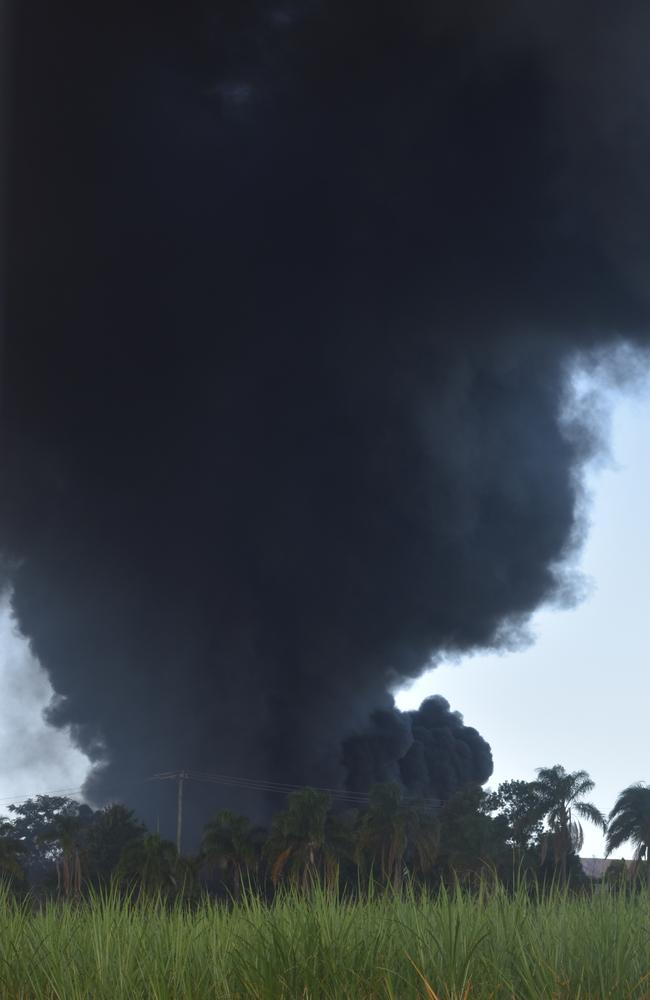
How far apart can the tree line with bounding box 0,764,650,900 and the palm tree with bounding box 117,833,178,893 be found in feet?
0.30

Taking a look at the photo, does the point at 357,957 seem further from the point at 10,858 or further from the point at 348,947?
the point at 10,858

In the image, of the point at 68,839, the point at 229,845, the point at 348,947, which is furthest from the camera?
the point at 68,839

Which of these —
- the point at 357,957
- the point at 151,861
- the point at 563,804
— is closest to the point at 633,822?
the point at 563,804

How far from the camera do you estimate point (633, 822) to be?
365 ft

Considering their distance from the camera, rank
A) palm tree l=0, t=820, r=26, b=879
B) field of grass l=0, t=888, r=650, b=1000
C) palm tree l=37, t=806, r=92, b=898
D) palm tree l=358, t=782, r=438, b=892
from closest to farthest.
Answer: field of grass l=0, t=888, r=650, b=1000 < palm tree l=0, t=820, r=26, b=879 < palm tree l=358, t=782, r=438, b=892 < palm tree l=37, t=806, r=92, b=898

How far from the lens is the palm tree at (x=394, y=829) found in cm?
10725

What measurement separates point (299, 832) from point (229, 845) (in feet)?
21.0

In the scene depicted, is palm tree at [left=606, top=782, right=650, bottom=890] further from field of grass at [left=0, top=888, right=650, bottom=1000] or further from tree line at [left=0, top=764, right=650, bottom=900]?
field of grass at [left=0, top=888, right=650, bottom=1000]

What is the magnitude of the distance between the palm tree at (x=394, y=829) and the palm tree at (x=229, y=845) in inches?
456

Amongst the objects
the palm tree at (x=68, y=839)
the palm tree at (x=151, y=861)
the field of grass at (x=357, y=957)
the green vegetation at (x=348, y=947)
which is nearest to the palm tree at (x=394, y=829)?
the palm tree at (x=151, y=861)

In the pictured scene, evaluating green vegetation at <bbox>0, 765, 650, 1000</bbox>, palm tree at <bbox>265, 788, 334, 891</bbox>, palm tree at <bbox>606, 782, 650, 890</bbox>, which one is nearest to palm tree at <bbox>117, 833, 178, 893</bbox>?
palm tree at <bbox>265, 788, 334, 891</bbox>

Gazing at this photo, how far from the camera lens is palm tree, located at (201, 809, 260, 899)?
10281cm

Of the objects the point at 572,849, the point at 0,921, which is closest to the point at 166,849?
the point at 572,849

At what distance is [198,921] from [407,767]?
160 metres
